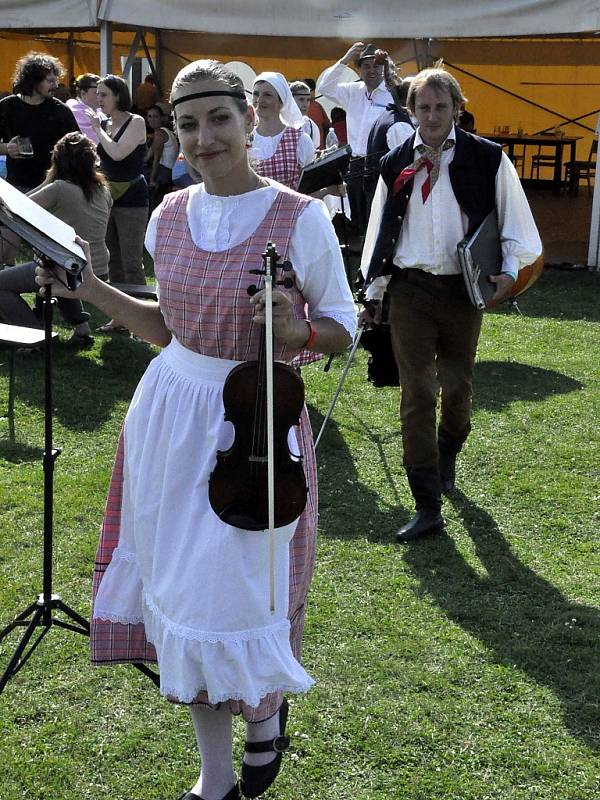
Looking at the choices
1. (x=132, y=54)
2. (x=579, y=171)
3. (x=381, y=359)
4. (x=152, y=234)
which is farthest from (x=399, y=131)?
(x=579, y=171)

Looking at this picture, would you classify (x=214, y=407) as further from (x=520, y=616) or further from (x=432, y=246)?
(x=432, y=246)

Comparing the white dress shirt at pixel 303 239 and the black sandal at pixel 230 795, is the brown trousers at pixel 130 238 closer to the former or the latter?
the white dress shirt at pixel 303 239

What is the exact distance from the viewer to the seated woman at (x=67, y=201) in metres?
7.10

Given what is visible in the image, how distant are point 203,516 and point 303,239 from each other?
0.73 meters

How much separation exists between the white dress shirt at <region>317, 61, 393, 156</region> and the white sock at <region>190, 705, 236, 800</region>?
7.29 meters

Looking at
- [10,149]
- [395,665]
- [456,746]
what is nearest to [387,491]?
[395,665]

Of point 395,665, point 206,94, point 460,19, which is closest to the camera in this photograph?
point 206,94

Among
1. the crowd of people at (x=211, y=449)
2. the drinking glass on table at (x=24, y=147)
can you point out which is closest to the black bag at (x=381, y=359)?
the crowd of people at (x=211, y=449)

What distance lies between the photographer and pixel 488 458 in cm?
581

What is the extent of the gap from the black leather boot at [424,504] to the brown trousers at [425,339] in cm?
5

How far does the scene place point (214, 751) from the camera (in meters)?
2.73

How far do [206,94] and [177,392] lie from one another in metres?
0.74

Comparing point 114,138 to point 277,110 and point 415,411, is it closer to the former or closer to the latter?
point 277,110

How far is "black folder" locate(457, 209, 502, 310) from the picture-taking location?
4.37m
